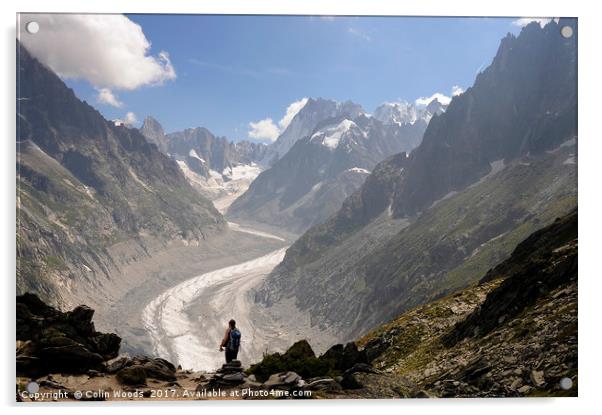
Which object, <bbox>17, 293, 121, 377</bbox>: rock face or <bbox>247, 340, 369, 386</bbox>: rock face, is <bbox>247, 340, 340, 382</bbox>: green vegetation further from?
<bbox>17, 293, 121, 377</bbox>: rock face

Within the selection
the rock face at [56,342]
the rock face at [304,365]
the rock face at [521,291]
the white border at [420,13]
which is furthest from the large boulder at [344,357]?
the rock face at [56,342]

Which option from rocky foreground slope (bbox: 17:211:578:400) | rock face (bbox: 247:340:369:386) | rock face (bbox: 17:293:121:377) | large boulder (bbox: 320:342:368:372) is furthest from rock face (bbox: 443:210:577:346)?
rock face (bbox: 17:293:121:377)

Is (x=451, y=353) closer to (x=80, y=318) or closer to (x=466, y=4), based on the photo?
(x=466, y=4)

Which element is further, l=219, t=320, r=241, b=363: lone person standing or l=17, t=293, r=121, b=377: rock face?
l=17, t=293, r=121, b=377: rock face

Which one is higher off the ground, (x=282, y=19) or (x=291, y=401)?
(x=282, y=19)

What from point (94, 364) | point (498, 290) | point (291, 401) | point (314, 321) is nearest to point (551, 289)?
point (498, 290)

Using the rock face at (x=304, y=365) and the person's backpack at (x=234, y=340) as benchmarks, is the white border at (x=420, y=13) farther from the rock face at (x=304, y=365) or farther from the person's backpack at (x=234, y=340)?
the person's backpack at (x=234, y=340)

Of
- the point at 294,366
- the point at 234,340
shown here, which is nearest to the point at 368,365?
the point at 294,366
